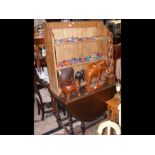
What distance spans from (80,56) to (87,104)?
60cm

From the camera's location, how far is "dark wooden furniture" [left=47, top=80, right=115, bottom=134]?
190cm

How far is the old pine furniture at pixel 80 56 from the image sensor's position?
192cm

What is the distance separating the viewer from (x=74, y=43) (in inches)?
83.0

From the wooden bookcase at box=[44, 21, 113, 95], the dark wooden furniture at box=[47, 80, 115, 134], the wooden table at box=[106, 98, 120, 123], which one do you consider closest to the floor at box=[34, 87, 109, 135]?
the dark wooden furniture at box=[47, 80, 115, 134]

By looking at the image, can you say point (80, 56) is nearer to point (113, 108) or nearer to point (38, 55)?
point (113, 108)

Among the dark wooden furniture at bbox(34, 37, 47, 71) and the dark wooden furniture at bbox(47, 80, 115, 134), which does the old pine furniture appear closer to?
the dark wooden furniture at bbox(47, 80, 115, 134)

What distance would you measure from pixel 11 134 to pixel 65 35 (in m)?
1.22

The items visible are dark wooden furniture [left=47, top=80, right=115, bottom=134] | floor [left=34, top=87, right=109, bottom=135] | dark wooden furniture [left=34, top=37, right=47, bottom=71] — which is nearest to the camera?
dark wooden furniture [left=47, top=80, right=115, bottom=134]

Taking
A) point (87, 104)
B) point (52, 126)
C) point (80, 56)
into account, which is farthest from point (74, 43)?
point (52, 126)

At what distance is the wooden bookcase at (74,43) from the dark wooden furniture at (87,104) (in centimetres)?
21

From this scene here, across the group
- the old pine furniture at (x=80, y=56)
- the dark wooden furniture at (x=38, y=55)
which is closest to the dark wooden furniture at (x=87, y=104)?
the old pine furniture at (x=80, y=56)

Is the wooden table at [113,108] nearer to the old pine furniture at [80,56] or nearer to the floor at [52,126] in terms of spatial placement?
the old pine furniture at [80,56]

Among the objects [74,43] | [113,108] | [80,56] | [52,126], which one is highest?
[74,43]
